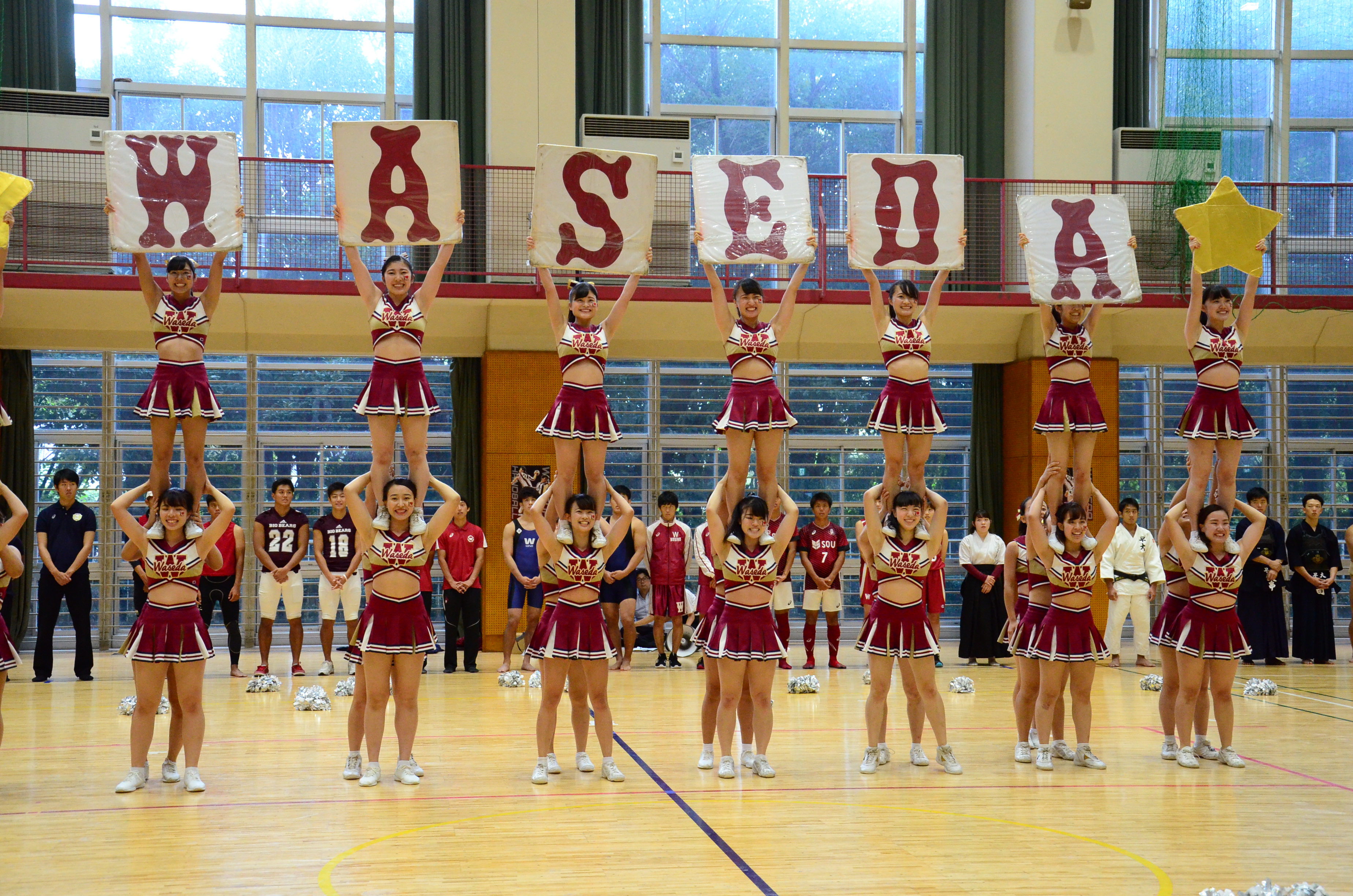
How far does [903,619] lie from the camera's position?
6.32 meters

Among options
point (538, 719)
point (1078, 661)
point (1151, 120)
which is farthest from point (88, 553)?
point (1151, 120)

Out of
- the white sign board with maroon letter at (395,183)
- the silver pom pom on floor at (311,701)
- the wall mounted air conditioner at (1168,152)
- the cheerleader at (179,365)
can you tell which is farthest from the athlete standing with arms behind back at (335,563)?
the wall mounted air conditioner at (1168,152)

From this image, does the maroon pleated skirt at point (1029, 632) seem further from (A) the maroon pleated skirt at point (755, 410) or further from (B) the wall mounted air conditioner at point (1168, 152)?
(B) the wall mounted air conditioner at point (1168, 152)

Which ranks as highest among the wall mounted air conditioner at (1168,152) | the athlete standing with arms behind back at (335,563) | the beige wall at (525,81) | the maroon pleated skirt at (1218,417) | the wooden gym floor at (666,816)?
the beige wall at (525,81)

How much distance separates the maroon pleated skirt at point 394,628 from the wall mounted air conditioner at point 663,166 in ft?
24.6

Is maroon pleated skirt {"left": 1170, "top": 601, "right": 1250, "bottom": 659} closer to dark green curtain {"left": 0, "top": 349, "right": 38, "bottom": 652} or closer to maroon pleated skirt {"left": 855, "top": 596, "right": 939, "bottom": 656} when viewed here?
maroon pleated skirt {"left": 855, "top": 596, "right": 939, "bottom": 656}

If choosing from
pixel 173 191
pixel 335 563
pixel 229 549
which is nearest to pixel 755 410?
pixel 173 191

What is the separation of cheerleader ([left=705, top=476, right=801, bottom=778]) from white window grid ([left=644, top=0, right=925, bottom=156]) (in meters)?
9.17

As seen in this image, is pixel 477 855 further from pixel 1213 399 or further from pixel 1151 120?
pixel 1151 120

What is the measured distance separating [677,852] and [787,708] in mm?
4267

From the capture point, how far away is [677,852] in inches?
188

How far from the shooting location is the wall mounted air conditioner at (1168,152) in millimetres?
12438

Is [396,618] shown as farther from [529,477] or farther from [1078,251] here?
[529,477]

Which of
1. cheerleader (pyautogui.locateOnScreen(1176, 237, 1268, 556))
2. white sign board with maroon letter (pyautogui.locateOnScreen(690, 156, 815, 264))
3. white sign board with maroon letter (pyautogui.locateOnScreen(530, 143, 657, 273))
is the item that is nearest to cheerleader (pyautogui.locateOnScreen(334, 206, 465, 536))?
white sign board with maroon letter (pyautogui.locateOnScreen(530, 143, 657, 273))
